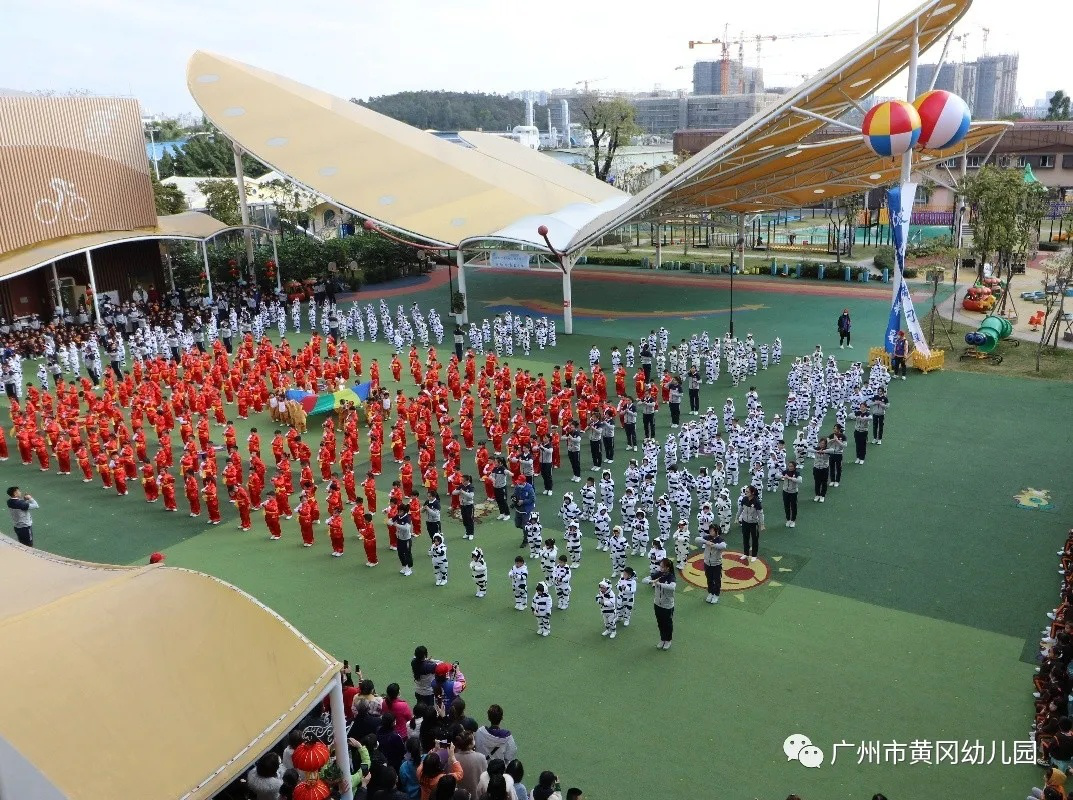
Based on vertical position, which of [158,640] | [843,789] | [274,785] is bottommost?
[843,789]

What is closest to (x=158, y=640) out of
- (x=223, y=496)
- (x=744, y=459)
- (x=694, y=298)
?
(x=223, y=496)

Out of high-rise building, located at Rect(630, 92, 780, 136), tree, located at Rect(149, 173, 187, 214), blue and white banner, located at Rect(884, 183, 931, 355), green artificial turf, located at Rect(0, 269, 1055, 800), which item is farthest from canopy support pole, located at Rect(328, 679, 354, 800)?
high-rise building, located at Rect(630, 92, 780, 136)

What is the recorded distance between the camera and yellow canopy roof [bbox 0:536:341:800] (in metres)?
5.96

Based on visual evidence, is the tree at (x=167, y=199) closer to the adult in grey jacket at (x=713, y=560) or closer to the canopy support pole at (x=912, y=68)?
the canopy support pole at (x=912, y=68)

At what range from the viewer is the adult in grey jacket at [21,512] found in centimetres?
1405

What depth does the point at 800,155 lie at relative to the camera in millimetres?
28500

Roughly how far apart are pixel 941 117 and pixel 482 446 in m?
14.4

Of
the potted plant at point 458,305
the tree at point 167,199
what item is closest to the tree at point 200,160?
the tree at point 167,199

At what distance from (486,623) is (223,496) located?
741cm

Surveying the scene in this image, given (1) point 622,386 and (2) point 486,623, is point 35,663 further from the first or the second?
(1) point 622,386

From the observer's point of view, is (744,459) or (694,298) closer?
(744,459)

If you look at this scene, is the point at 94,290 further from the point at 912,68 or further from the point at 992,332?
the point at 992,332

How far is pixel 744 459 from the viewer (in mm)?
16359

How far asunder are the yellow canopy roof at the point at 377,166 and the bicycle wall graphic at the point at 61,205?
19.3 ft
